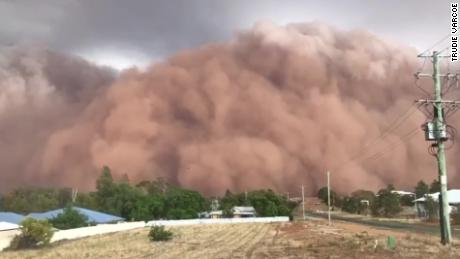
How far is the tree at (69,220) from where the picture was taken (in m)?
75.1

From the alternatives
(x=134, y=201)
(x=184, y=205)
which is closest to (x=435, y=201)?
(x=184, y=205)

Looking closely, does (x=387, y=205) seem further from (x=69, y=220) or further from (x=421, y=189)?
(x=69, y=220)

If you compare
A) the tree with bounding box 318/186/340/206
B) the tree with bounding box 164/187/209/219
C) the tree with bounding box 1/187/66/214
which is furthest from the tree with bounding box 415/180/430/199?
the tree with bounding box 1/187/66/214

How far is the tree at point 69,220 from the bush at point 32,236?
23.4 metres

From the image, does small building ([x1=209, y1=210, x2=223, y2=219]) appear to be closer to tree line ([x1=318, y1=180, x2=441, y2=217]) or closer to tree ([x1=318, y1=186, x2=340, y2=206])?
tree line ([x1=318, y1=180, x2=441, y2=217])

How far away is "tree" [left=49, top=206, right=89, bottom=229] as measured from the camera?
75.1 meters

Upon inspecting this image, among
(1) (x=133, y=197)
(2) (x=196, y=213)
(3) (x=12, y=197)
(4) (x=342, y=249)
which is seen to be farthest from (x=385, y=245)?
(3) (x=12, y=197)

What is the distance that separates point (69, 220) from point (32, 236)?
2625 cm

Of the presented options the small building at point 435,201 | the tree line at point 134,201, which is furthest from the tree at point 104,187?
the small building at point 435,201

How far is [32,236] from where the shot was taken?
50.5 m

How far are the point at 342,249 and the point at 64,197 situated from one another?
416 feet

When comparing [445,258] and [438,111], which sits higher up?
[438,111]

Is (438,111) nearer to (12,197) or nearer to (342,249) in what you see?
(342,249)

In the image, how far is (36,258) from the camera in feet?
125
